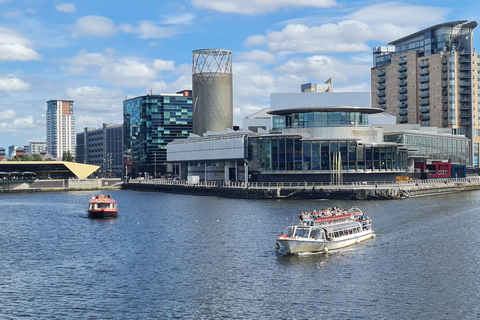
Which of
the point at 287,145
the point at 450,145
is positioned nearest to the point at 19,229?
the point at 287,145

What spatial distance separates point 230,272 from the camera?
2189 inches

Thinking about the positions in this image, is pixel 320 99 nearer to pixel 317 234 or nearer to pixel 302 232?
pixel 317 234

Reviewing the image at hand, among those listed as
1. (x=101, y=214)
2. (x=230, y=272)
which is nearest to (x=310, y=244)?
(x=230, y=272)

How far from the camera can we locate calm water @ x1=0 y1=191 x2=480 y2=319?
44406 millimetres

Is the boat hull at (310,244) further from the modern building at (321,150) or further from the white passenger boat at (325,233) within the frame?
the modern building at (321,150)

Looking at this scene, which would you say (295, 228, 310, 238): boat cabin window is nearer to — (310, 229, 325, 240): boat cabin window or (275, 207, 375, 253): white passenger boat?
(275, 207, 375, 253): white passenger boat

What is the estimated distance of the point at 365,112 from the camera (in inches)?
6161

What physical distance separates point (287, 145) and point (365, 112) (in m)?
23.8

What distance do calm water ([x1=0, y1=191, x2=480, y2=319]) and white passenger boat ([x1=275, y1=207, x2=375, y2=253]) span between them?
119cm

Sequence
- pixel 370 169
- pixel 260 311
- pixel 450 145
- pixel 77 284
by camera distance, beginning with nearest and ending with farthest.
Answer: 1. pixel 260 311
2. pixel 77 284
3. pixel 370 169
4. pixel 450 145

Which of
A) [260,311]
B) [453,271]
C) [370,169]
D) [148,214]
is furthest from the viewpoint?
[370,169]

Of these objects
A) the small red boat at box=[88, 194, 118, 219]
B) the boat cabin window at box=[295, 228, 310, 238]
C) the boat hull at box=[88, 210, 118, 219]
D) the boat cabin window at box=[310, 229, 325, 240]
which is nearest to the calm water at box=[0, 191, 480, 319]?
the boat cabin window at box=[310, 229, 325, 240]

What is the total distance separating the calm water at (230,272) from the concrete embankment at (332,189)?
107 ft

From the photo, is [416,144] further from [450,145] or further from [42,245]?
[42,245]
